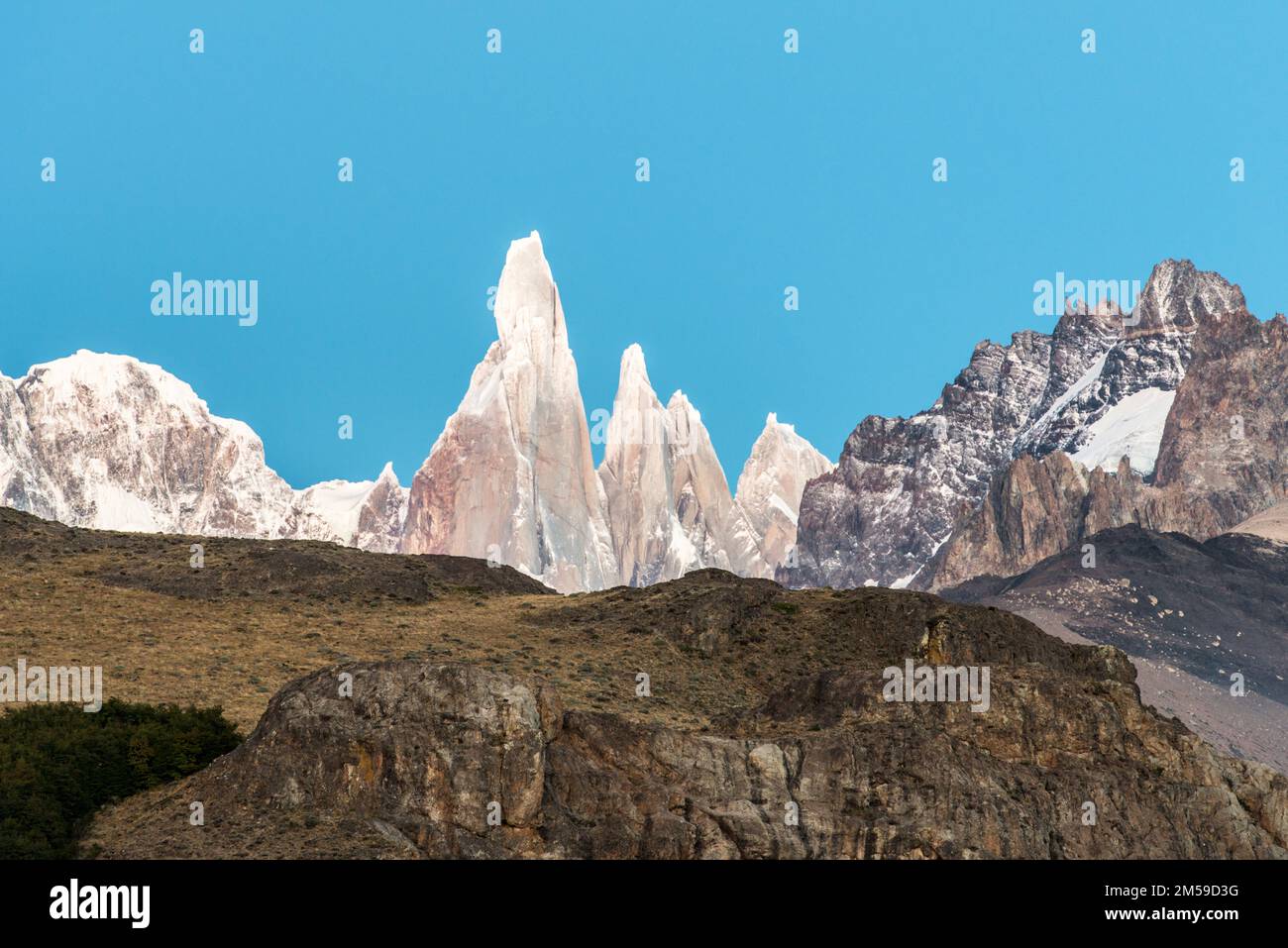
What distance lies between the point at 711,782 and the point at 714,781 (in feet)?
0.44

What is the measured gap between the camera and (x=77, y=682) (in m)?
62.9

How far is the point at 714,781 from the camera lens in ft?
169

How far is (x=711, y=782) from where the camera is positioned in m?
51.3

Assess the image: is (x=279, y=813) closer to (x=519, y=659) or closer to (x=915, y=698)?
(x=915, y=698)

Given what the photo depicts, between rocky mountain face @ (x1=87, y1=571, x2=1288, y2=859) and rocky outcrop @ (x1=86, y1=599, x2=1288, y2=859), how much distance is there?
67 mm

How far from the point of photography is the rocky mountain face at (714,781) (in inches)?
1820

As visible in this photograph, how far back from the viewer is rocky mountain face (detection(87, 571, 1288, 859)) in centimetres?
4622

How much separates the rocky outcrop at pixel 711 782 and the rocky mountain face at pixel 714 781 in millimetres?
67

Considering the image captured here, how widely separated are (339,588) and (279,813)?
46410mm

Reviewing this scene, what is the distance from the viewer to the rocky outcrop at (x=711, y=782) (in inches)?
1820

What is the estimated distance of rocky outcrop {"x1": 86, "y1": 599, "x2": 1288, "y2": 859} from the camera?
1820 inches
